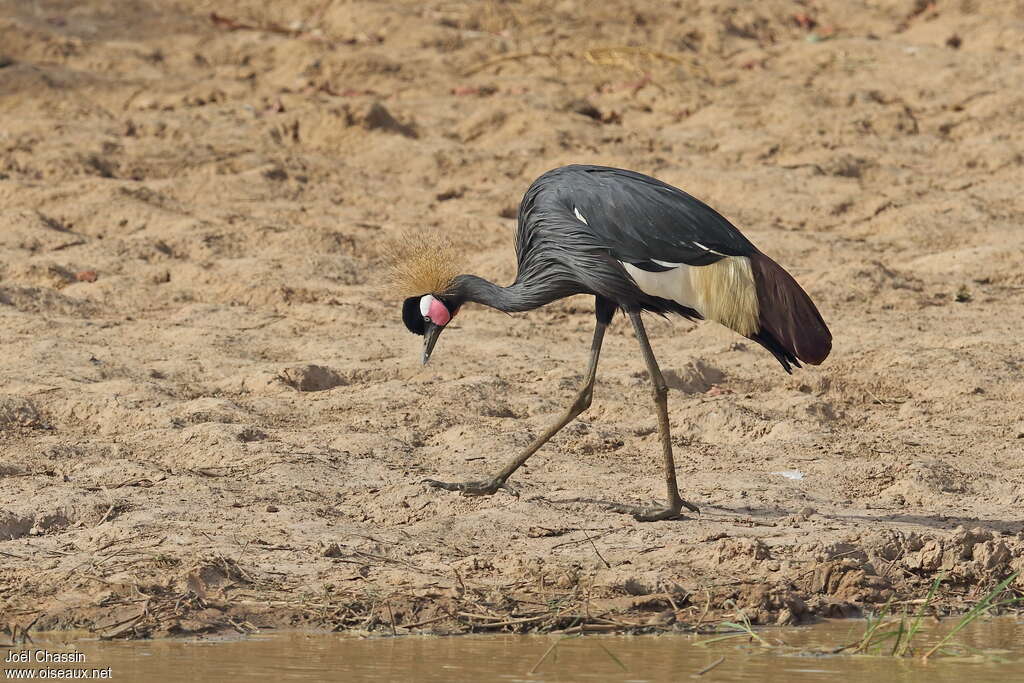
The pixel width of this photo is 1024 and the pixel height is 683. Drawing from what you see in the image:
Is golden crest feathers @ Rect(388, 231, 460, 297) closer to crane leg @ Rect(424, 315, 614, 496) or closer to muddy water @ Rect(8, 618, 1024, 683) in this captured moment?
crane leg @ Rect(424, 315, 614, 496)

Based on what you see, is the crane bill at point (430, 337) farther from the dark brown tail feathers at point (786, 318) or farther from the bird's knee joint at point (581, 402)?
the dark brown tail feathers at point (786, 318)

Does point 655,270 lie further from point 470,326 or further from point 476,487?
point 470,326

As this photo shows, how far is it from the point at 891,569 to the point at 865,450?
127 cm

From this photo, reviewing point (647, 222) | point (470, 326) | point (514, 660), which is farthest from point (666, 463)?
point (470, 326)

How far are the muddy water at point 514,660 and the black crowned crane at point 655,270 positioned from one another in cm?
111

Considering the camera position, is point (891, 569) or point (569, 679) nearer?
point (569, 679)

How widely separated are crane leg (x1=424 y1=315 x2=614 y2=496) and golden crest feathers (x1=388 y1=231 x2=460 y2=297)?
62 cm

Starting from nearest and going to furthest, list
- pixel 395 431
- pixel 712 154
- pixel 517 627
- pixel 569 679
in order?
pixel 569 679
pixel 517 627
pixel 395 431
pixel 712 154

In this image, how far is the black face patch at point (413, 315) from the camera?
587 cm

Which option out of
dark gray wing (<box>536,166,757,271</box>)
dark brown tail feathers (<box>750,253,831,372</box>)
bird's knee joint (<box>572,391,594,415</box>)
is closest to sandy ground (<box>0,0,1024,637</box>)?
bird's knee joint (<box>572,391,594,415</box>)

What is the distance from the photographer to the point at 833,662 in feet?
14.1

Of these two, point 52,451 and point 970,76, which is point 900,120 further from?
point 52,451

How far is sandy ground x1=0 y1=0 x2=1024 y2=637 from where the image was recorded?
5020 millimetres

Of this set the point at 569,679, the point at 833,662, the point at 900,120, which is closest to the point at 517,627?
the point at 569,679
